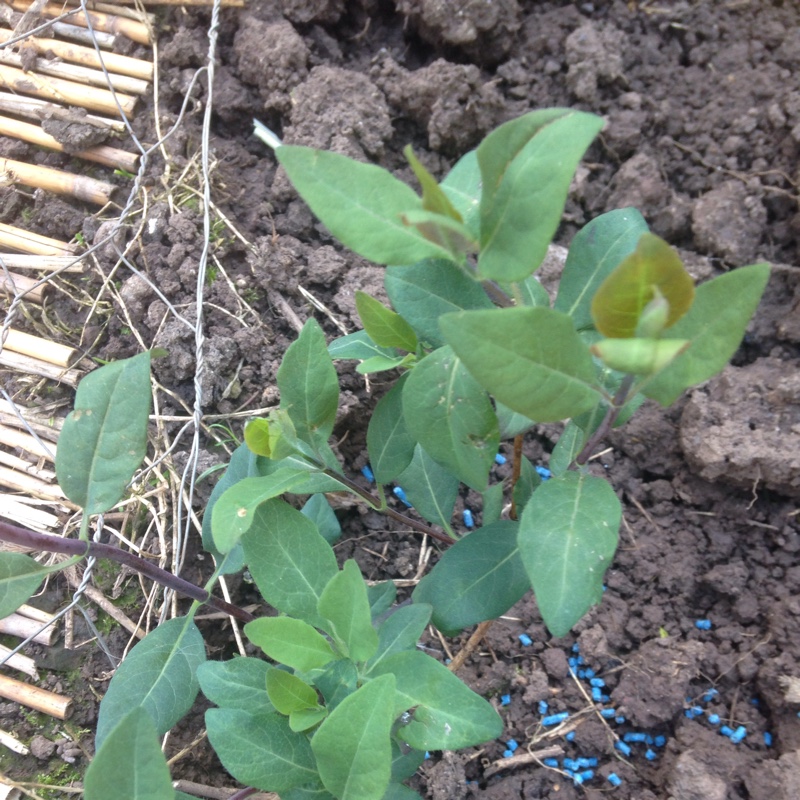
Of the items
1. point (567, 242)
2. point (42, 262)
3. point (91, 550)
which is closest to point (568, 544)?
point (91, 550)

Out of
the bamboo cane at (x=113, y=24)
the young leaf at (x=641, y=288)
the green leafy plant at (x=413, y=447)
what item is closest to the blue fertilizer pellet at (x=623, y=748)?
the green leafy plant at (x=413, y=447)

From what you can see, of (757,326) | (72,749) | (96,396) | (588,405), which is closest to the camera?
(588,405)

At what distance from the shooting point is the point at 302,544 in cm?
131

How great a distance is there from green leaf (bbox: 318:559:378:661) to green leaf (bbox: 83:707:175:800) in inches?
12.1

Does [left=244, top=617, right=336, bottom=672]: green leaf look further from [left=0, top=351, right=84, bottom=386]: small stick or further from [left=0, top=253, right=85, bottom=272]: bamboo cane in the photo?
[left=0, top=253, right=85, bottom=272]: bamboo cane

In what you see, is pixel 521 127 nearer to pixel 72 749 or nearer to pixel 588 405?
pixel 588 405

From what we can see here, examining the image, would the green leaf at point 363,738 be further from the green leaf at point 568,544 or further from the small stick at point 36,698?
the small stick at point 36,698

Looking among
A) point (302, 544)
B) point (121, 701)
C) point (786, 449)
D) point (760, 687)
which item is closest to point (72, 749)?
point (121, 701)

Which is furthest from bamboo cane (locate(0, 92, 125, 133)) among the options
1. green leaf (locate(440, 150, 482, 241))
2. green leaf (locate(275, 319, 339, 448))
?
green leaf (locate(440, 150, 482, 241))

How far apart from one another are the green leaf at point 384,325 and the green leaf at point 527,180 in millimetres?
323

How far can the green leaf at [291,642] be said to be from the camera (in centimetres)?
118

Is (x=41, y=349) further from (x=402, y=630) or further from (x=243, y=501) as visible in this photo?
(x=402, y=630)

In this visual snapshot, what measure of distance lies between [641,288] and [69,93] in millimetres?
2028

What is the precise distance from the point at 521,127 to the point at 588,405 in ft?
1.26
